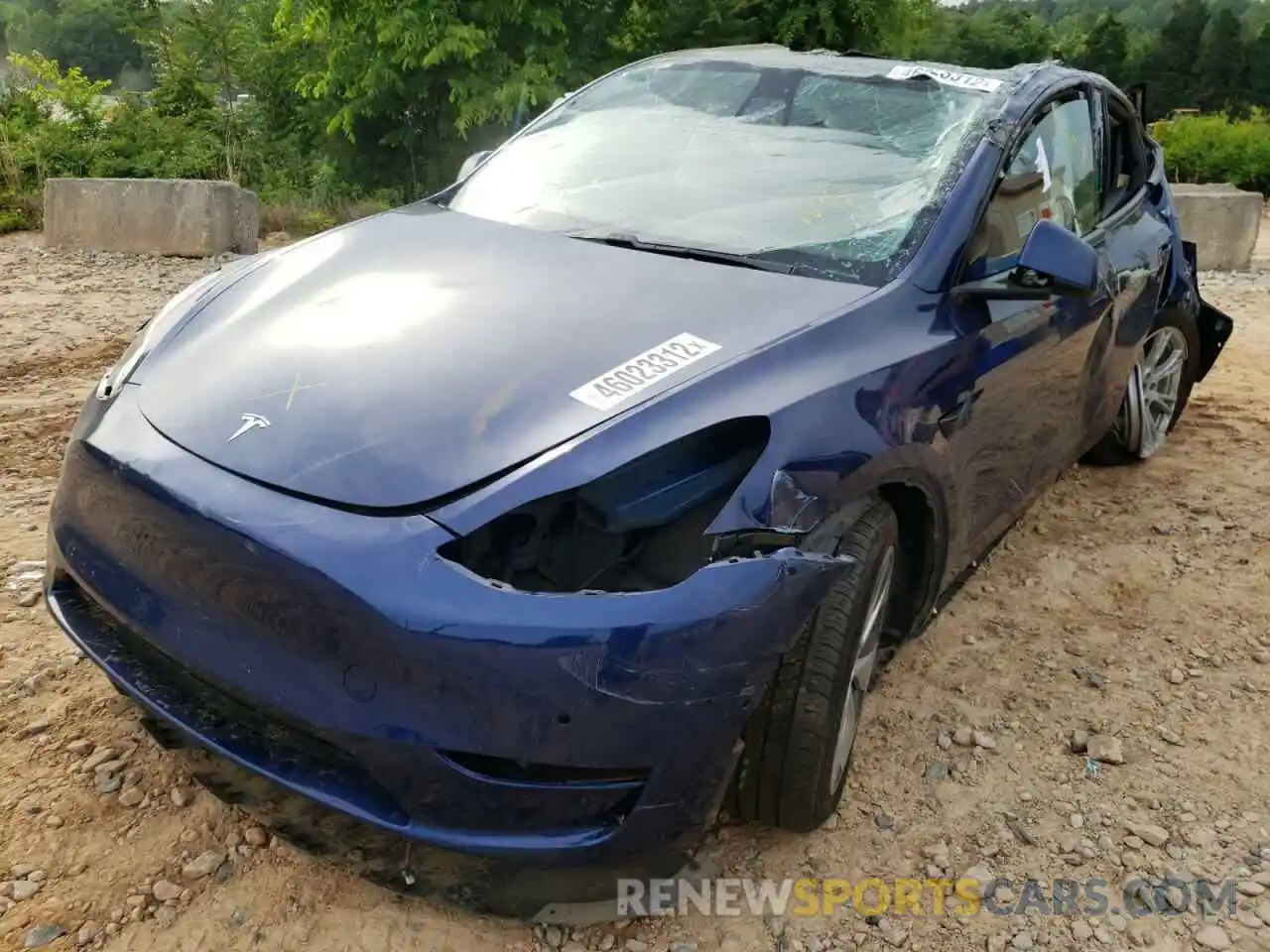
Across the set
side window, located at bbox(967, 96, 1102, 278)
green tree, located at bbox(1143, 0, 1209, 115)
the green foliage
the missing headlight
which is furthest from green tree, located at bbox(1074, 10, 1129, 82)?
the missing headlight

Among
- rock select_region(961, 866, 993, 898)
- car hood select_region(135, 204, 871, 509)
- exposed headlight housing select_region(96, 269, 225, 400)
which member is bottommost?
rock select_region(961, 866, 993, 898)

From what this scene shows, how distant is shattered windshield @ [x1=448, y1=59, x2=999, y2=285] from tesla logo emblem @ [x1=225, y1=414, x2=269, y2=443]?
43.5 inches

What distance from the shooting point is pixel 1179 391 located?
4.71 metres

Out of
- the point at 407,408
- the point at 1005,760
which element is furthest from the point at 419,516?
the point at 1005,760

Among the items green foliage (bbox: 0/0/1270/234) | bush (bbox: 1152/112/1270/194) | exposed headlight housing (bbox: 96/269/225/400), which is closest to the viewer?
exposed headlight housing (bbox: 96/269/225/400)

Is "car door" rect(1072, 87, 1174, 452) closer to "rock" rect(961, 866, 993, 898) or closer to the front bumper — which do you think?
"rock" rect(961, 866, 993, 898)

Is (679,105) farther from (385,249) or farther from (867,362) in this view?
(867,362)

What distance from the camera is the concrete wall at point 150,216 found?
776 cm

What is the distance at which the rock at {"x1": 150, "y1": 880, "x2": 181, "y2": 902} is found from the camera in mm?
2066

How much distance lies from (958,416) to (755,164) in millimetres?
987

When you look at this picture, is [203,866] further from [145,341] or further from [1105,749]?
[1105,749]

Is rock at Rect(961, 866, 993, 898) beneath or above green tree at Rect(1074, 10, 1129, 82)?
above

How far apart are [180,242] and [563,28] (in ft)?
15.2

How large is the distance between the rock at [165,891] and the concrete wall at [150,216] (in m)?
6.56
